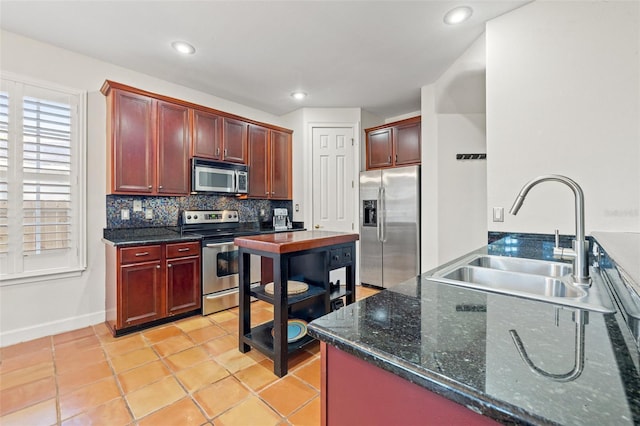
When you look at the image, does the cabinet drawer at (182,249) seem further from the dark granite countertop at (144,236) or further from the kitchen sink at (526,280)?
the kitchen sink at (526,280)

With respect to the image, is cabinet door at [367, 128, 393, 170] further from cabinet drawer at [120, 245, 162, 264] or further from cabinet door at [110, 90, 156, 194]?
cabinet drawer at [120, 245, 162, 264]

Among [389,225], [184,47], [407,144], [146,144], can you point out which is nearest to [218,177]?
[146,144]

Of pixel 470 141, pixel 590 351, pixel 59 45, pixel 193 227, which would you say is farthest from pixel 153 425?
pixel 470 141

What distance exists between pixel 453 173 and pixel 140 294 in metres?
3.57

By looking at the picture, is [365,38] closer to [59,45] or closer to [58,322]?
[59,45]

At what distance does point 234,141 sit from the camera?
359 cm

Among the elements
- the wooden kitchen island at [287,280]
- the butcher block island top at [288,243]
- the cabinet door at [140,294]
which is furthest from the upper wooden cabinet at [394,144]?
the cabinet door at [140,294]

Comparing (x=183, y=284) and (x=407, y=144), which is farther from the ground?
(x=407, y=144)

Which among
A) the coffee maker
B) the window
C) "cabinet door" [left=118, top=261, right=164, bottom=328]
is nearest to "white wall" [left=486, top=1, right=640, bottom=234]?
the coffee maker

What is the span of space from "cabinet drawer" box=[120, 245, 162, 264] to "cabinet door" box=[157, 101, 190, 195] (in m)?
0.67

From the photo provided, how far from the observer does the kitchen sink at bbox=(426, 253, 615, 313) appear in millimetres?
872

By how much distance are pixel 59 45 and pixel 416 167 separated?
12.9ft

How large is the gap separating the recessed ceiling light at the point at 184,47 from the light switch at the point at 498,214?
3039 millimetres

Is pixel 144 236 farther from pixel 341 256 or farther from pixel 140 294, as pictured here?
pixel 341 256
